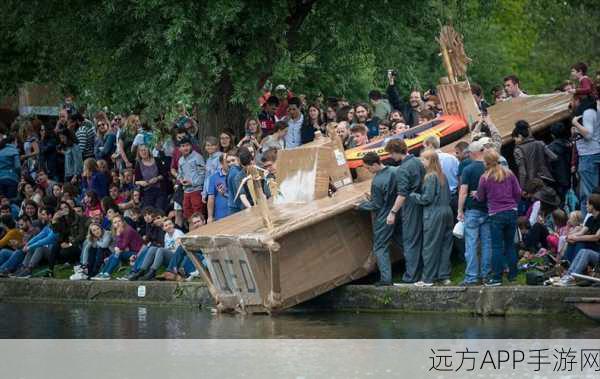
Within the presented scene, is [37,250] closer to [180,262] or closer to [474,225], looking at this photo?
[180,262]

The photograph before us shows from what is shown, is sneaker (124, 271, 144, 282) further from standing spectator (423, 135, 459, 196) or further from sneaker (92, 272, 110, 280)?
standing spectator (423, 135, 459, 196)

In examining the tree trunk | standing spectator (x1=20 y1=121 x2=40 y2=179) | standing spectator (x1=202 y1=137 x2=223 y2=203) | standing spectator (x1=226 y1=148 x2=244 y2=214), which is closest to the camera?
standing spectator (x1=226 y1=148 x2=244 y2=214)

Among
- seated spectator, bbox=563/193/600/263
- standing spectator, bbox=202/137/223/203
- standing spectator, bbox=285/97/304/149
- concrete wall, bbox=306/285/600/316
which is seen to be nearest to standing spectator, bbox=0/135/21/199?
standing spectator, bbox=202/137/223/203

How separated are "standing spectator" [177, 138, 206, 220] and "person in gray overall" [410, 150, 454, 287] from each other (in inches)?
228

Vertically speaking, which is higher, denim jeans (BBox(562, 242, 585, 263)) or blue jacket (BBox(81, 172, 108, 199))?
blue jacket (BBox(81, 172, 108, 199))

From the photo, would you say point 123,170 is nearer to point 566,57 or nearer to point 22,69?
point 22,69

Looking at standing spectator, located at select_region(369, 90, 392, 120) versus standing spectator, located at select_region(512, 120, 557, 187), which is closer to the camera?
standing spectator, located at select_region(512, 120, 557, 187)

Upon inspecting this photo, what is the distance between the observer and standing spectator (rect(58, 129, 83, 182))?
32125 millimetres

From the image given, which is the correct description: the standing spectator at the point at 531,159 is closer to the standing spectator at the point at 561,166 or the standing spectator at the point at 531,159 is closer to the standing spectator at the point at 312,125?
the standing spectator at the point at 561,166

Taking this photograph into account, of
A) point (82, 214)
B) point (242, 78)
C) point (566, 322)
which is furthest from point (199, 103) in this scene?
point (566, 322)

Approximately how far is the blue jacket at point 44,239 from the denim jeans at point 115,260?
1.76 meters

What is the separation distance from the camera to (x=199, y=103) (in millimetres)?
26328

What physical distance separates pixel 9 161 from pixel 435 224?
13533 millimetres

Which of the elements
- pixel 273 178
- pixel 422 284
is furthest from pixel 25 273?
pixel 422 284
